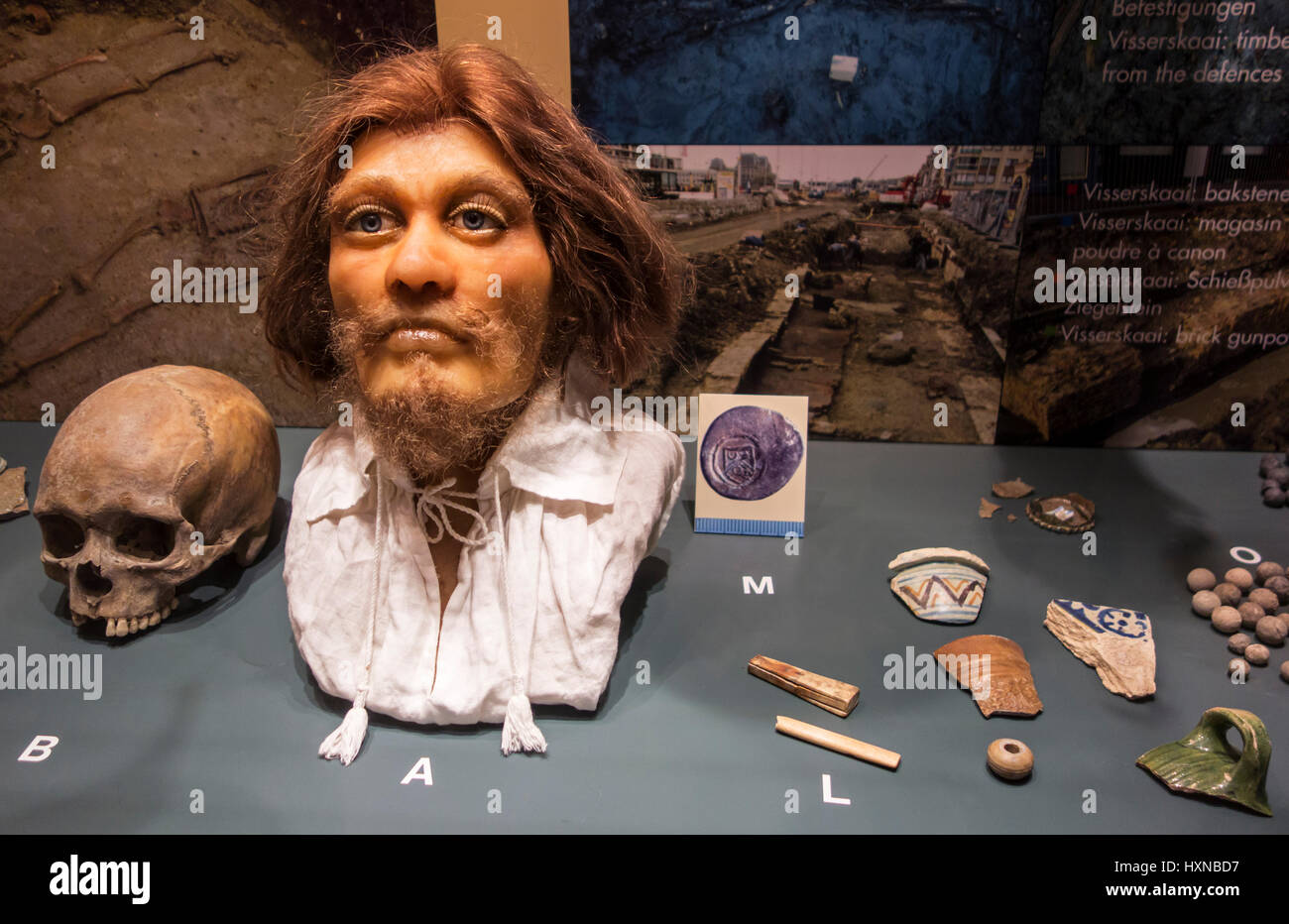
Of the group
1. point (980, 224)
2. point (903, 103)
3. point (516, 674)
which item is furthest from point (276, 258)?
point (980, 224)

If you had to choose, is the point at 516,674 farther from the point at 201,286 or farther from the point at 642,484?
the point at 201,286

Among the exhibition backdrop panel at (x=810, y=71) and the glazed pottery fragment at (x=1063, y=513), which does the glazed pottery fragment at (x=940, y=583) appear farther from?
the exhibition backdrop panel at (x=810, y=71)

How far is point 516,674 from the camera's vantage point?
1.97 metres

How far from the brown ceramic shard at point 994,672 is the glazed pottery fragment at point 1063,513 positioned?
79cm

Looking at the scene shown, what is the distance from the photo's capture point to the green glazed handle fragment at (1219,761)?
1.75m

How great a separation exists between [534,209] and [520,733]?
118 cm

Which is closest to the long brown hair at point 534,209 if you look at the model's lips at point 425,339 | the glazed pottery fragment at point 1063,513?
the model's lips at point 425,339

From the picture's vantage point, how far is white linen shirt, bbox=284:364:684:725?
1.99m

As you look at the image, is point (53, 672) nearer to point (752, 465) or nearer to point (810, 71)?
point (752, 465)

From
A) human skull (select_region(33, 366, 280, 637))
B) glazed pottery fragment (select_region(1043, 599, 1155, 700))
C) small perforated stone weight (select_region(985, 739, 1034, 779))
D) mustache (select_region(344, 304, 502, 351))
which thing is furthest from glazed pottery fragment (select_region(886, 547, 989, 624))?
human skull (select_region(33, 366, 280, 637))

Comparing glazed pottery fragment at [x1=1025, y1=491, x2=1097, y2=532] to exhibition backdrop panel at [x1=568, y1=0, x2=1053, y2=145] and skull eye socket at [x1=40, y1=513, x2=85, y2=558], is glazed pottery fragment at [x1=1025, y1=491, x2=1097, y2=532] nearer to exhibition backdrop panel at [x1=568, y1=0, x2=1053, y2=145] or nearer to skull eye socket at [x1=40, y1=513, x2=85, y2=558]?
exhibition backdrop panel at [x1=568, y1=0, x2=1053, y2=145]

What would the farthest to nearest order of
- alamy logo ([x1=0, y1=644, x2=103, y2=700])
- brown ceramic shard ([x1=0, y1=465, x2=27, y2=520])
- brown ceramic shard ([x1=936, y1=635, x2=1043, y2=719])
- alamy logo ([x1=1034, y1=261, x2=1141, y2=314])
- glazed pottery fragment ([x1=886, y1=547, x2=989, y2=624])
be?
alamy logo ([x1=1034, y1=261, x2=1141, y2=314]) < brown ceramic shard ([x1=0, y1=465, x2=27, y2=520]) < glazed pottery fragment ([x1=886, y1=547, x2=989, y2=624]) < alamy logo ([x1=0, y1=644, x2=103, y2=700]) < brown ceramic shard ([x1=936, y1=635, x2=1043, y2=719])

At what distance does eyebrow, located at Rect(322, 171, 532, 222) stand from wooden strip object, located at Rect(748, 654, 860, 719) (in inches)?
48.9
